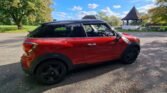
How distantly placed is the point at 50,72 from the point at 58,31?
117cm

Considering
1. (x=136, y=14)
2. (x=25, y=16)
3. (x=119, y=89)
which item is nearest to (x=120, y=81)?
(x=119, y=89)

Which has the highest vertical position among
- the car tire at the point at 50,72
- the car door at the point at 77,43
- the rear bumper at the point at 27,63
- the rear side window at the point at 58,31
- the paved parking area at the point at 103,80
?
the rear side window at the point at 58,31

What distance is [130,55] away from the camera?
23.0 ft

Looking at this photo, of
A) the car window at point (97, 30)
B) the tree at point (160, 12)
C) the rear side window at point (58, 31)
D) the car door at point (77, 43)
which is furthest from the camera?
Result: the tree at point (160, 12)

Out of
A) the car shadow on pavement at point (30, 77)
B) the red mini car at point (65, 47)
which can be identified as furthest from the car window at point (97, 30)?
the car shadow on pavement at point (30, 77)

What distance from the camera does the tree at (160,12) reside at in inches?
1506

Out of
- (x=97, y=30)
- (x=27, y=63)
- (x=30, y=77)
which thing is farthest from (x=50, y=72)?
(x=97, y=30)

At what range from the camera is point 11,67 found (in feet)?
22.7

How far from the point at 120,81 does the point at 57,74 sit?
1729 mm

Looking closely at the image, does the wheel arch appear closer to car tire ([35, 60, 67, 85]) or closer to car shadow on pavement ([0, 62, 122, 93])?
car tire ([35, 60, 67, 85])

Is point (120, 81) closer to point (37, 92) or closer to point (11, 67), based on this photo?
point (37, 92)

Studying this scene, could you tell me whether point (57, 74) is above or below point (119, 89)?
above

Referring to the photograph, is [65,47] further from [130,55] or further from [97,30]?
[130,55]

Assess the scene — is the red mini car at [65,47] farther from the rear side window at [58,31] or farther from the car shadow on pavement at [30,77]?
the car shadow on pavement at [30,77]
